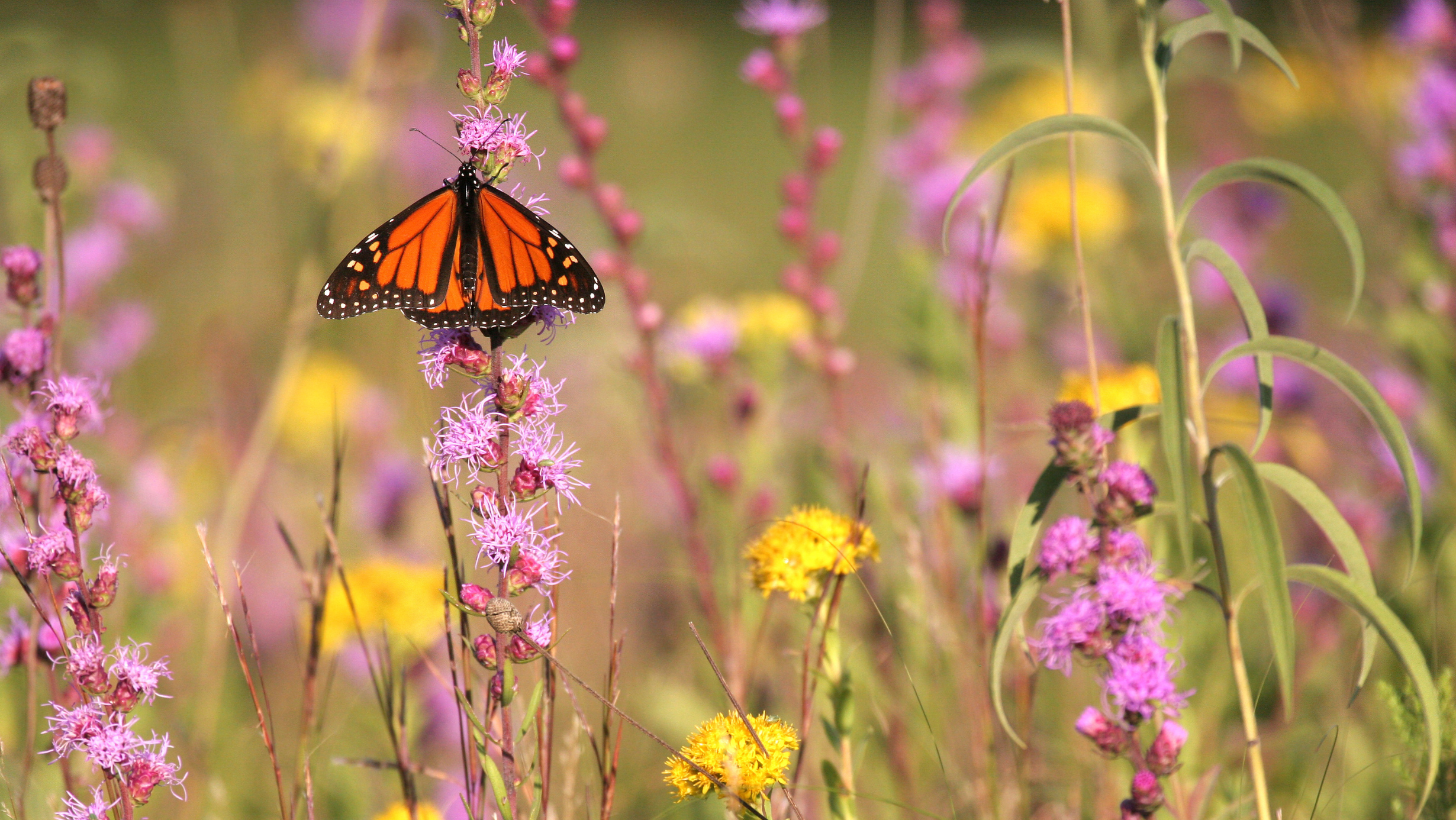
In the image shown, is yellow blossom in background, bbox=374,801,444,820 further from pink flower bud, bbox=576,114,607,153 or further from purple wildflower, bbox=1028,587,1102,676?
pink flower bud, bbox=576,114,607,153

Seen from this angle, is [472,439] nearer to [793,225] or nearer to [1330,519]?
[1330,519]

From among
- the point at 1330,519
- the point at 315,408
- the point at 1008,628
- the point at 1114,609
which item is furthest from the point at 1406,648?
the point at 315,408

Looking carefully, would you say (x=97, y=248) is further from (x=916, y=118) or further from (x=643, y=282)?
(x=916, y=118)

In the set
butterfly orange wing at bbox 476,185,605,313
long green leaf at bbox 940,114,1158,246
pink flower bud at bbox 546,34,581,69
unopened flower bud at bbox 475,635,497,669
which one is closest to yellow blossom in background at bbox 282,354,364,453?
pink flower bud at bbox 546,34,581,69

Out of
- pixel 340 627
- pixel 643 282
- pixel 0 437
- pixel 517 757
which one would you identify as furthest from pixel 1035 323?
pixel 0 437

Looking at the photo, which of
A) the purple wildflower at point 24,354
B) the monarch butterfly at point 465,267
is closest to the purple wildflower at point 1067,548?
the monarch butterfly at point 465,267

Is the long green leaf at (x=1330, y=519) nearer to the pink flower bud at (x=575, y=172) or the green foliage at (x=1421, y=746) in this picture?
the green foliage at (x=1421, y=746)
